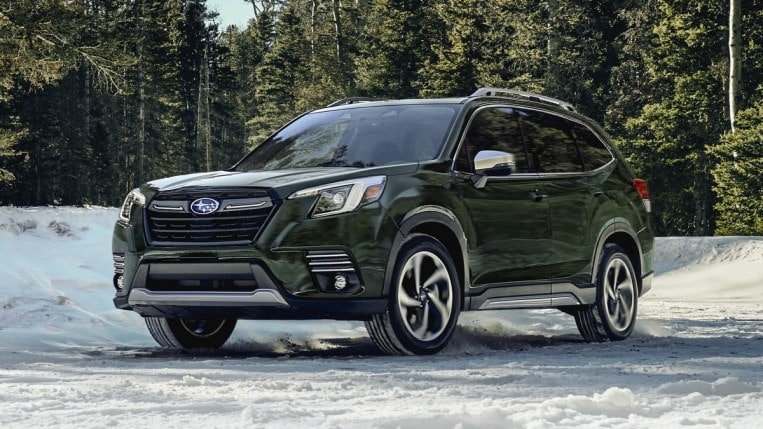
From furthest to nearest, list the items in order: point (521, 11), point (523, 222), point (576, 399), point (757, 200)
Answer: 1. point (521, 11)
2. point (757, 200)
3. point (523, 222)
4. point (576, 399)

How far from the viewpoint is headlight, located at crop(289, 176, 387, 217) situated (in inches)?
297

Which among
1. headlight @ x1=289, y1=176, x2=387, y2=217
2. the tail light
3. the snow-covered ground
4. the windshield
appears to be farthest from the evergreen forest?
headlight @ x1=289, y1=176, x2=387, y2=217

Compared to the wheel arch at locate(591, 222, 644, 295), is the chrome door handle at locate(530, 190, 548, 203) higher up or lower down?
higher up

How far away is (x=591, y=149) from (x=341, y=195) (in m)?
3.40

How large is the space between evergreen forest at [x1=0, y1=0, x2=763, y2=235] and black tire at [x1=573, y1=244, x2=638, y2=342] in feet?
65.2

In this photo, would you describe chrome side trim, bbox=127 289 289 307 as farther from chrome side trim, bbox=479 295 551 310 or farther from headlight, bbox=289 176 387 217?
chrome side trim, bbox=479 295 551 310

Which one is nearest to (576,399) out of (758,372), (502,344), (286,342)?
(758,372)

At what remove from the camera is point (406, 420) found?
485 cm

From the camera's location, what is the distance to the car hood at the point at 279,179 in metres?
7.64

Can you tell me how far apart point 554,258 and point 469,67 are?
A: 4771 cm

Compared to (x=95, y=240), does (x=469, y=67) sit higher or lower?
higher

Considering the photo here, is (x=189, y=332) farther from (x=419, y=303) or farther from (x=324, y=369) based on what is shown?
(x=324, y=369)

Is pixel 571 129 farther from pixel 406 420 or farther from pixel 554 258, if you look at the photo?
pixel 406 420

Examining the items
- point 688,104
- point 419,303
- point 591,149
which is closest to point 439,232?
point 419,303
